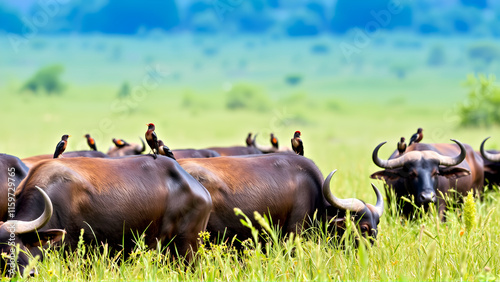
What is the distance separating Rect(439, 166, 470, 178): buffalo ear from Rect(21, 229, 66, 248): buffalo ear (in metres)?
5.57

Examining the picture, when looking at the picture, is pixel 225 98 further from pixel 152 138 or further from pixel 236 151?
pixel 152 138

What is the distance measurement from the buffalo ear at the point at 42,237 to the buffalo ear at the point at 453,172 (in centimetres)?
557

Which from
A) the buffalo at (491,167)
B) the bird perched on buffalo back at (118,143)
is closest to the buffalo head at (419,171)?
the buffalo at (491,167)

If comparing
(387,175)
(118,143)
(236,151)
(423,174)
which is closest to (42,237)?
(423,174)

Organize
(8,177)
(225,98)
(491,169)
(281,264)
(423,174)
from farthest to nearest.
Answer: (225,98)
(491,169)
(423,174)
(8,177)
(281,264)

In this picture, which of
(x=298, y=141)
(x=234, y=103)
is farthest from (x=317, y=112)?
(x=298, y=141)

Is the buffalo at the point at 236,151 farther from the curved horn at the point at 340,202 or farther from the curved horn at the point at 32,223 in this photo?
the curved horn at the point at 32,223

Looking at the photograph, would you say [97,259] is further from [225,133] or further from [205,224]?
[225,133]

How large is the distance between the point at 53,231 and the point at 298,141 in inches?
134

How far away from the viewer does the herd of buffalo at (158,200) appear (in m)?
5.39

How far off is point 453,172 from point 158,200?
15.5 ft

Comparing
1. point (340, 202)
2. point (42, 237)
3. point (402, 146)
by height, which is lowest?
point (42, 237)

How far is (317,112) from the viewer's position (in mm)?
97562

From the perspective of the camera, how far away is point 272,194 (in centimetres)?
650
